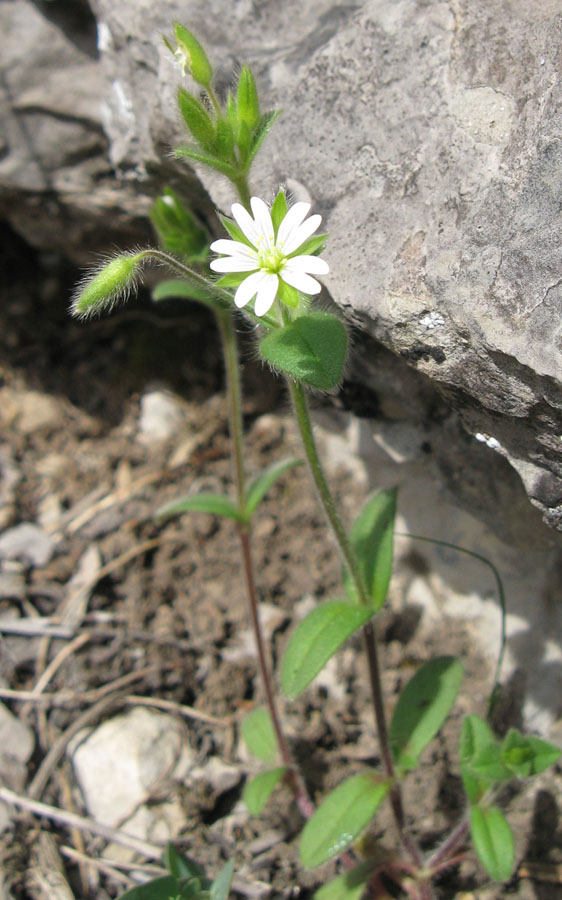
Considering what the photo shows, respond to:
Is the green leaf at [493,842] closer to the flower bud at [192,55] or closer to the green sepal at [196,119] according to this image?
the green sepal at [196,119]

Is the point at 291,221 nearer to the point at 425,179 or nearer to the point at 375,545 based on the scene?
the point at 425,179

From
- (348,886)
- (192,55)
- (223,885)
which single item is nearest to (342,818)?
(348,886)

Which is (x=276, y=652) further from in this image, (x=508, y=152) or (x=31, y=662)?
(x=508, y=152)

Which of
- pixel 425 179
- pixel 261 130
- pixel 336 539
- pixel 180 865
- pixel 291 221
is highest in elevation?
pixel 425 179

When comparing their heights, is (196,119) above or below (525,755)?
above

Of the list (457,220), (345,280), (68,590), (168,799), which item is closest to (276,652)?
(168,799)

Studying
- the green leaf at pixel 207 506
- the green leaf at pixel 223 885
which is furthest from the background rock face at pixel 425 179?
the green leaf at pixel 223 885
